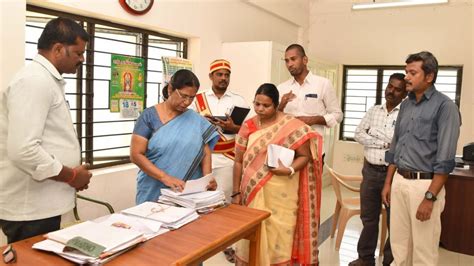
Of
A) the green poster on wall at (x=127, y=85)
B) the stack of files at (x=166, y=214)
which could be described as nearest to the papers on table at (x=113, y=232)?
the stack of files at (x=166, y=214)

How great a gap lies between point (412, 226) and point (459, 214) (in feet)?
3.71

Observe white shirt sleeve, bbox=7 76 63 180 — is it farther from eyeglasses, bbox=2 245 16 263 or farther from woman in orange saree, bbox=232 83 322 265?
woman in orange saree, bbox=232 83 322 265

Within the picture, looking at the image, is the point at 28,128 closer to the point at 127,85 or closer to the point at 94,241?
the point at 94,241

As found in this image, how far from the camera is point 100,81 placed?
10.1 ft

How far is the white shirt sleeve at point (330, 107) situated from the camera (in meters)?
2.90

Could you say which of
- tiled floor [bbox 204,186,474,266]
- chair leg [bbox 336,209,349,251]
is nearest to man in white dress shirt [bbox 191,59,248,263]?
tiled floor [bbox 204,186,474,266]

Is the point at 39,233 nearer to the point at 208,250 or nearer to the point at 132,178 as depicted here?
the point at 208,250

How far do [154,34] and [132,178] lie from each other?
1.31 meters

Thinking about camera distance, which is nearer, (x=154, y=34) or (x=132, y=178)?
(x=132, y=178)

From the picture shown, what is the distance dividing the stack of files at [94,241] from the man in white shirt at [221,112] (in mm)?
1516

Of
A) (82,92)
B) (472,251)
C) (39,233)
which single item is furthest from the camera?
(472,251)

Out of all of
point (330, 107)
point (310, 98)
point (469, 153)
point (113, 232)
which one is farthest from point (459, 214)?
point (113, 232)

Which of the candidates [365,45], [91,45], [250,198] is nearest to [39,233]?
[250,198]

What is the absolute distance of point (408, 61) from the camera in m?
2.34
